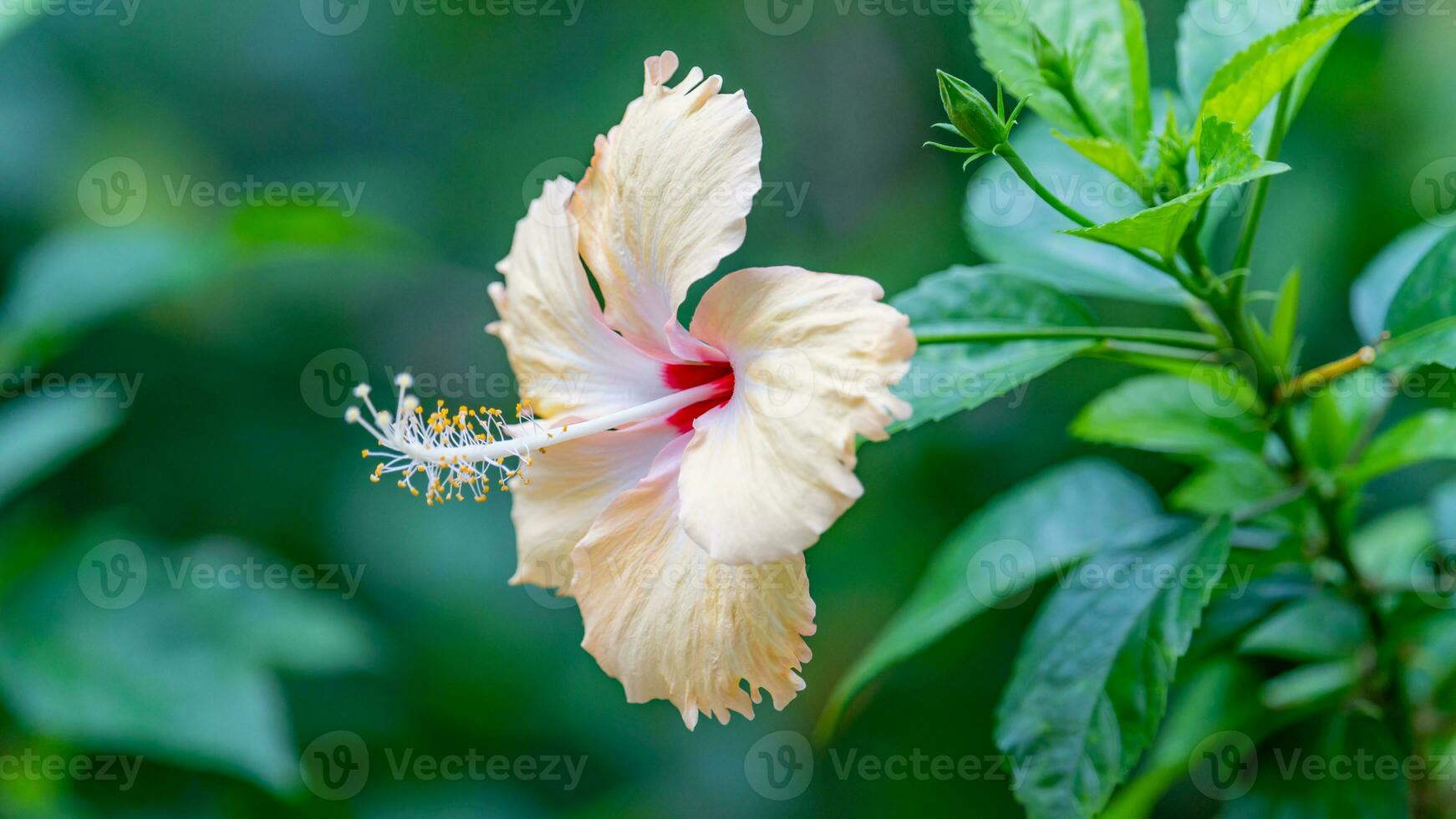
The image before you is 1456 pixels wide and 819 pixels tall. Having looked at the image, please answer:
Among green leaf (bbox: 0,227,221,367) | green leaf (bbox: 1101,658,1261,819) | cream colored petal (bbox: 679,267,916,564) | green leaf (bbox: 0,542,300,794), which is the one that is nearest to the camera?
cream colored petal (bbox: 679,267,916,564)

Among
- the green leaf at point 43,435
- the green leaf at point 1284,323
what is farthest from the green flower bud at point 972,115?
the green leaf at point 43,435

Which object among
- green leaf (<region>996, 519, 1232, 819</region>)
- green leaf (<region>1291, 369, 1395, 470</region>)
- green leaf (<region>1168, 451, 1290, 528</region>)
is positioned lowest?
green leaf (<region>996, 519, 1232, 819</region>)

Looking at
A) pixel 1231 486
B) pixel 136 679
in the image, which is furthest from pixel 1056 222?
pixel 136 679

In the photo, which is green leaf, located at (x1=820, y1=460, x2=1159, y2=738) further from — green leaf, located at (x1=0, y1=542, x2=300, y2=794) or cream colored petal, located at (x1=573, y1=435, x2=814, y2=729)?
green leaf, located at (x1=0, y1=542, x2=300, y2=794)

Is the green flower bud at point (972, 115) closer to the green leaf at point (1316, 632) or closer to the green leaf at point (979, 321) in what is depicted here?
the green leaf at point (979, 321)

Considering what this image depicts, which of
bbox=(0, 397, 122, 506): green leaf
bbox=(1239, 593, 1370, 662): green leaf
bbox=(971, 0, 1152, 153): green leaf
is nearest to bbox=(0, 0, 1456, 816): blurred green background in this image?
bbox=(0, 397, 122, 506): green leaf

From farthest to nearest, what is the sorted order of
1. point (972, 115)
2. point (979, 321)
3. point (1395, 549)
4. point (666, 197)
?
point (1395, 549) < point (979, 321) < point (666, 197) < point (972, 115)

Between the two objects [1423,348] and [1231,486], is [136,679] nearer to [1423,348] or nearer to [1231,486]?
[1231,486]
